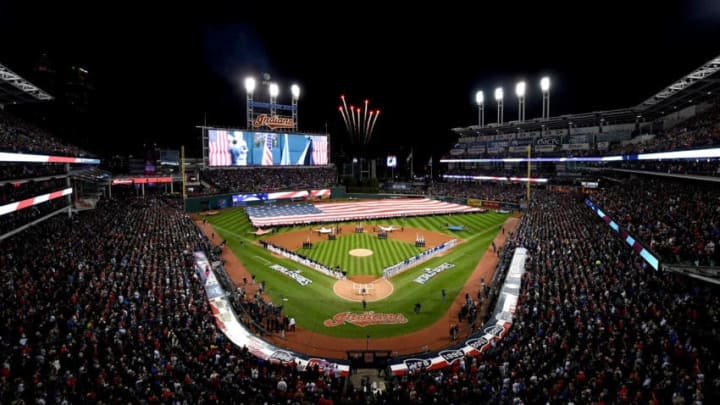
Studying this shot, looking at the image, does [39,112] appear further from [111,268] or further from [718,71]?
[718,71]

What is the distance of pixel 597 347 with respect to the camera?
14.8 metres

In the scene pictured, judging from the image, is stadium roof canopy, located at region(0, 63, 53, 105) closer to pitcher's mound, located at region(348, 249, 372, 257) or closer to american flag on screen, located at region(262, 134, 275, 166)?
pitcher's mound, located at region(348, 249, 372, 257)

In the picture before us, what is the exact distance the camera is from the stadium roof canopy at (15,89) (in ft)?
106

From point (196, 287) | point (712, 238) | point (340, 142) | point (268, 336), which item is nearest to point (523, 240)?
point (712, 238)

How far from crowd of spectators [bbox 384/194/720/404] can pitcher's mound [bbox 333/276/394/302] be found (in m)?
9.18

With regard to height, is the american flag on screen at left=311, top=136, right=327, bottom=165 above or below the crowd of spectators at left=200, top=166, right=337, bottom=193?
above

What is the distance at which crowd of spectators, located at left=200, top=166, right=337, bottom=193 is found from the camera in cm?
6601

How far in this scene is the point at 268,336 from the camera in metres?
20.1

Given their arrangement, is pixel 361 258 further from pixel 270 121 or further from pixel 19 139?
pixel 270 121

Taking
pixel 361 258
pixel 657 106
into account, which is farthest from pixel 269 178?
pixel 657 106

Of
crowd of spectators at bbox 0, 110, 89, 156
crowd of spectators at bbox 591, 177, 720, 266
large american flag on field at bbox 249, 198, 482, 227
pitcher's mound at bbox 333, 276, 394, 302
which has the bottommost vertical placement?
pitcher's mound at bbox 333, 276, 394, 302

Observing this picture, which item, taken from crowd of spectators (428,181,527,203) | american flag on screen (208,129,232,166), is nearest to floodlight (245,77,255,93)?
american flag on screen (208,129,232,166)

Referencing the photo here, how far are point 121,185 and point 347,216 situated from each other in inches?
1800

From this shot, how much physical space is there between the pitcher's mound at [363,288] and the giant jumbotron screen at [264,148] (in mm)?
44888
